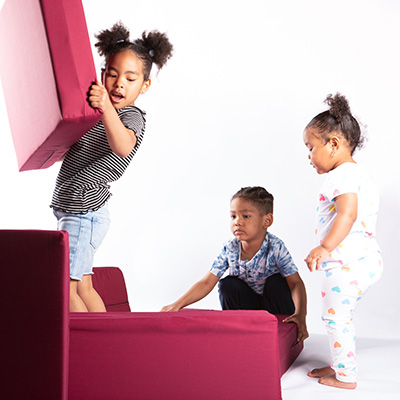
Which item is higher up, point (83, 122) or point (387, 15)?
point (387, 15)

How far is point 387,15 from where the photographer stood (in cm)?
318

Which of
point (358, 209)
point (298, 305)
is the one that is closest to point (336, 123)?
point (358, 209)

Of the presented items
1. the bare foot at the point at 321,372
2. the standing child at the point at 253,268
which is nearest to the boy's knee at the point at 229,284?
the standing child at the point at 253,268

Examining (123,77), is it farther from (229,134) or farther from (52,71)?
(229,134)

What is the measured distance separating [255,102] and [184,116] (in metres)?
0.40

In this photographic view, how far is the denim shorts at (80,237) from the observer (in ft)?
6.15

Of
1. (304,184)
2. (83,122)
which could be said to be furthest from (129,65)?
(304,184)

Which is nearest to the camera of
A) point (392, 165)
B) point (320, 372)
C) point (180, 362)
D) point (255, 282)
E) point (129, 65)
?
point (180, 362)

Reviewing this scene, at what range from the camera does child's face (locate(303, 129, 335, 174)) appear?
6.75ft

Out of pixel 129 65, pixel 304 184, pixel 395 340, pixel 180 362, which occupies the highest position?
pixel 129 65

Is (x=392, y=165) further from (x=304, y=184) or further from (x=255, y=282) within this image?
(x=255, y=282)

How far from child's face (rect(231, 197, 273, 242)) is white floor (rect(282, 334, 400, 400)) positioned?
50cm

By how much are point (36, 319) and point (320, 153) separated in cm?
109

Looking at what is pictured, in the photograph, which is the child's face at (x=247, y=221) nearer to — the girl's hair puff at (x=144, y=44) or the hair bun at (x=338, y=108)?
the hair bun at (x=338, y=108)
